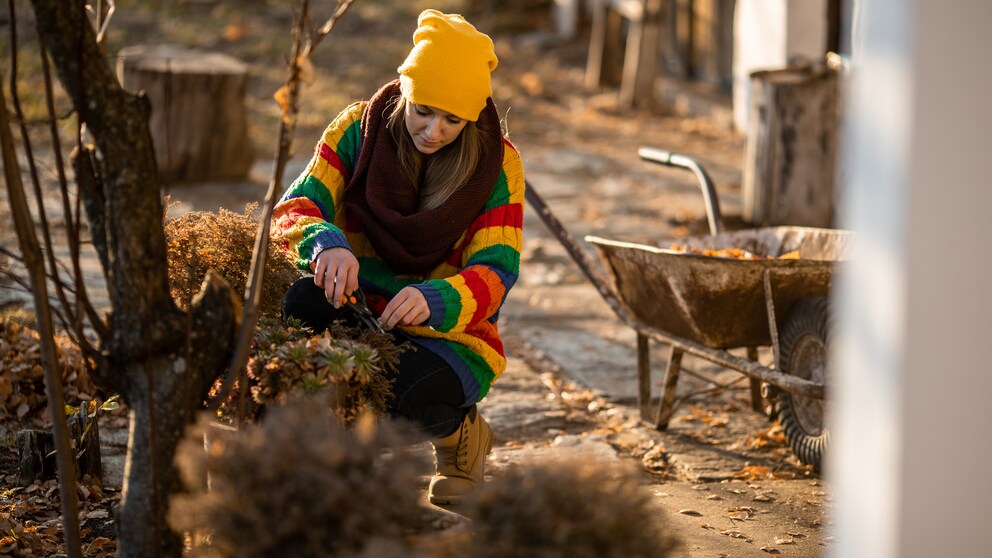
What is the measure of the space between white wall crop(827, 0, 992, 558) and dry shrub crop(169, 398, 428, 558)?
2.60 ft

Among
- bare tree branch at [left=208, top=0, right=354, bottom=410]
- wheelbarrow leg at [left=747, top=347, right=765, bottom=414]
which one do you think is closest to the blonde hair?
bare tree branch at [left=208, top=0, right=354, bottom=410]

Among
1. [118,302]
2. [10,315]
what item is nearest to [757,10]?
[10,315]

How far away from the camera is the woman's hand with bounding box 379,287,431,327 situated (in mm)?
2852

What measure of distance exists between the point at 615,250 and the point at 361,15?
43.4ft

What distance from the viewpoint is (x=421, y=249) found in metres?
3.13

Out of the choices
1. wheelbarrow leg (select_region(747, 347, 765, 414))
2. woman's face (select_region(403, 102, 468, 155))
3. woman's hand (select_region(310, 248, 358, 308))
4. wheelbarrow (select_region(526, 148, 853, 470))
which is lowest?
wheelbarrow leg (select_region(747, 347, 765, 414))

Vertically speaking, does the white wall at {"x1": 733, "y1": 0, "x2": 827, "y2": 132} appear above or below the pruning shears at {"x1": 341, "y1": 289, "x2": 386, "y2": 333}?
above

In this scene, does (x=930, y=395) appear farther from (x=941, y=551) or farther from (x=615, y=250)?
(x=615, y=250)

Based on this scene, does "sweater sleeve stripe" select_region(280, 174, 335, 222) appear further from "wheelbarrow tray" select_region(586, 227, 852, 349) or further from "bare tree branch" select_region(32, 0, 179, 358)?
"wheelbarrow tray" select_region(586, 227, 852, 349)

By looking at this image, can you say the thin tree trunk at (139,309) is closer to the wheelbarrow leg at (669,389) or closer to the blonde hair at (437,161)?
the blonde hair at (437,161)

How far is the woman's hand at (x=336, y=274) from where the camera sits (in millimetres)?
2844

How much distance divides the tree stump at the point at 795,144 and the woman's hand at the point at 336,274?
4.65 m

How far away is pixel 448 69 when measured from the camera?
115 inches

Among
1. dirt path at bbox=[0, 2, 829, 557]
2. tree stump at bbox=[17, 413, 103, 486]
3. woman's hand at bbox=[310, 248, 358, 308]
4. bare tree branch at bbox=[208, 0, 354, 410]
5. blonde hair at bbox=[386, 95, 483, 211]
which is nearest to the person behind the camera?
bare tree branch at bbox=[208, 0, 354, 410]
